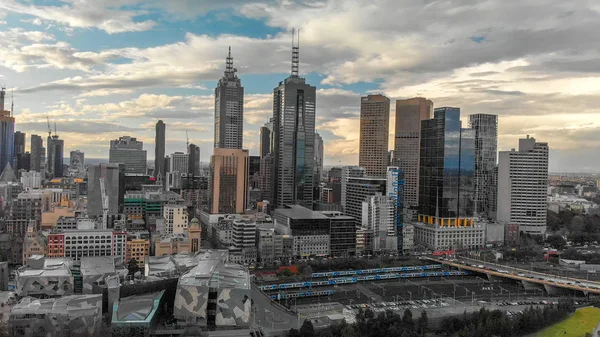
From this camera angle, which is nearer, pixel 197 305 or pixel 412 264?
pixel 197 305

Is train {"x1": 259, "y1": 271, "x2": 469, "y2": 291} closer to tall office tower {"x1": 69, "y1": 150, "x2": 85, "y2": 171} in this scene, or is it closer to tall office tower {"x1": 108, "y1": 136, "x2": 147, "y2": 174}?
tall office tower {"x1": 108, "y1": 136, "x2": 147, "y2": 174}

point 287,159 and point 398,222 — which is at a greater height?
point 287,159

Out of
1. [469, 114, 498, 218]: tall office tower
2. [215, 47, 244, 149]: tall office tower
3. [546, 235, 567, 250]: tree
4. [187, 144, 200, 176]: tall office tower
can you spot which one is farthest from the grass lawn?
[187, 144, 200, 176]: tall office tower

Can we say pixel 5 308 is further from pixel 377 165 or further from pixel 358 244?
pixel 377 165

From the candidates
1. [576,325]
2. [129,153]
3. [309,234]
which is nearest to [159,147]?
[129,153]

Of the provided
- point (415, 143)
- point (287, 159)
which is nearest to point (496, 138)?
point (415, 143)

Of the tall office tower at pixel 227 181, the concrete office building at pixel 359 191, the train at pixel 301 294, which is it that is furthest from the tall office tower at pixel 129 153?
the train at pixel 301 294
